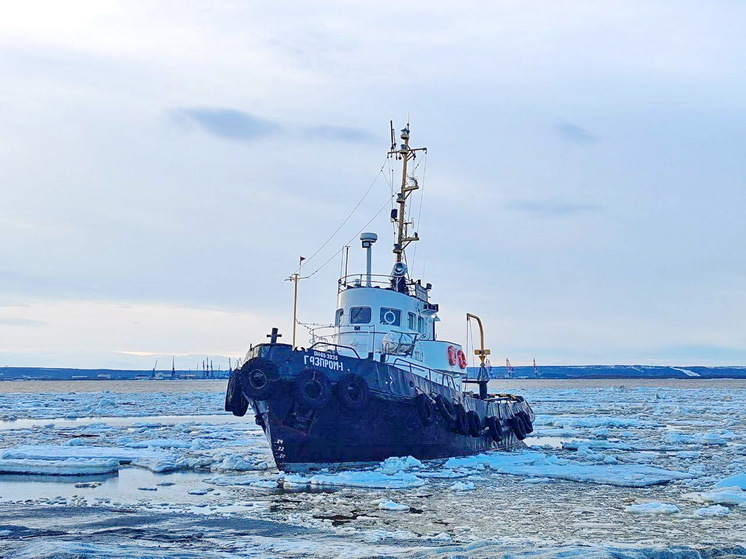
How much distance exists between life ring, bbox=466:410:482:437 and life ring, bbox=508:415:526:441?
419 cm

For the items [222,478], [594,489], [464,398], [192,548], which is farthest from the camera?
[464,398]

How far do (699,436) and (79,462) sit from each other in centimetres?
2113

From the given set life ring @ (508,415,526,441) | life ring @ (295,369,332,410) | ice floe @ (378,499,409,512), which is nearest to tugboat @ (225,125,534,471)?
life ring @ (295,369,332,410)

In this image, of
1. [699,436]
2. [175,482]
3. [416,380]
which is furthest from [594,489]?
[699,436]

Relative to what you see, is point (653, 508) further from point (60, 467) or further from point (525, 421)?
point (525, 421)

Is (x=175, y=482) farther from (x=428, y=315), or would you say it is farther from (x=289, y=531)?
(x=428, y=315)

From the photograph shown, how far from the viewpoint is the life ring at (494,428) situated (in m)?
23.6

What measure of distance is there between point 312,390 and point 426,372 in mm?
5096

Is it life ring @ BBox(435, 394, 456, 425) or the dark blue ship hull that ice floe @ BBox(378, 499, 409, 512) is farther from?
life ring @ BBox(435, 394, 456, 425)

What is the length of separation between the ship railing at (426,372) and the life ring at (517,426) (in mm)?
3529

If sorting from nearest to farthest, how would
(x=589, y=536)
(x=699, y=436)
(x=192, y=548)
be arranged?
(x=192, y=548)
(x=589, y=536)
(x=699, y=436)

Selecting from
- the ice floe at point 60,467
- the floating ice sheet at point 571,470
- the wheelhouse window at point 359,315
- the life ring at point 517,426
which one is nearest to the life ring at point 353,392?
the floating ice sheet at point 571,470

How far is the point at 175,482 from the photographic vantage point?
658 inches

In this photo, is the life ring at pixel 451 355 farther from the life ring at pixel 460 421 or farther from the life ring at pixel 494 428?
the life ring at pixel 460 421
